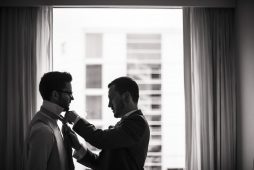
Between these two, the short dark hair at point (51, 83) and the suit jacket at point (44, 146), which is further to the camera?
the short dark hair at point (51, 83)

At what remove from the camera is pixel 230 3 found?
12.7ft

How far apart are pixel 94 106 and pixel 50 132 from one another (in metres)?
3.90

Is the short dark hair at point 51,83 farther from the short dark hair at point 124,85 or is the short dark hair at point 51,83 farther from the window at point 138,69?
the window at point 138,69

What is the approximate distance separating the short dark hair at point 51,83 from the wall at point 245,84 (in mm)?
2036

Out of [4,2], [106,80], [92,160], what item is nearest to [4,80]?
[4,2]

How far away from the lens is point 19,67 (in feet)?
12.4

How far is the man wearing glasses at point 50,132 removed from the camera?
76.3 inches

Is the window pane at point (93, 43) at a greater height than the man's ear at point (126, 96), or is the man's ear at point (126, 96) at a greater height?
the window pane at point (93, 43)

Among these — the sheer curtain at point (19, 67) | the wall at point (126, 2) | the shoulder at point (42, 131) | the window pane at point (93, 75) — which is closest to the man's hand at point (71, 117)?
the shoulder at point (42, 131)

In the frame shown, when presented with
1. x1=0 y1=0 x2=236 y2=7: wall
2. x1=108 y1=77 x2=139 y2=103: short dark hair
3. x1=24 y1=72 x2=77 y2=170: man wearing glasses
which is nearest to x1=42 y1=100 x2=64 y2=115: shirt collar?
x1=24 y1=72 x2=77 y2=170: man wearing glasses

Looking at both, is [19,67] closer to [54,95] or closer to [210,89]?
[54,95]

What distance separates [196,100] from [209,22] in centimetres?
87

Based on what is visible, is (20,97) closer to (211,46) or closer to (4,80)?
(4,80)

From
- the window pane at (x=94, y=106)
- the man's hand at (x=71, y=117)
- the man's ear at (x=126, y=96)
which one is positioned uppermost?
Result: the man's ear at (x=126, y=96)
